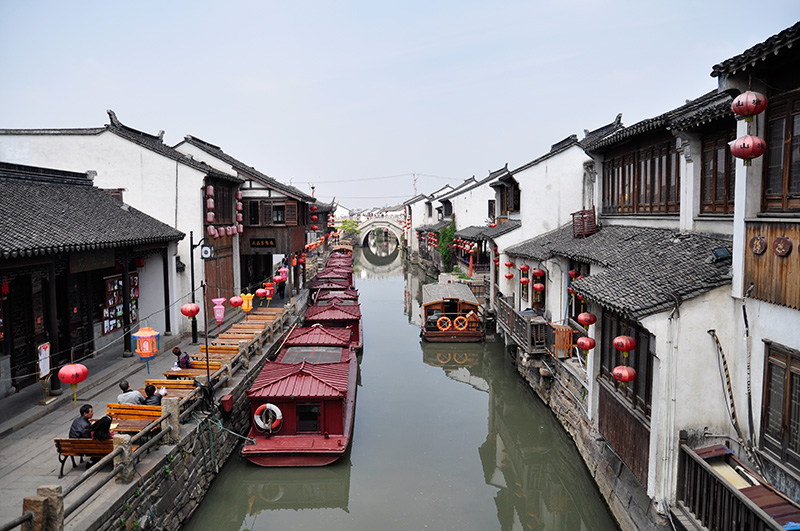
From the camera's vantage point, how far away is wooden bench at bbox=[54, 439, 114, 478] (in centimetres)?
851

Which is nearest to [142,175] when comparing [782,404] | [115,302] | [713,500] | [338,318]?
[115,302]

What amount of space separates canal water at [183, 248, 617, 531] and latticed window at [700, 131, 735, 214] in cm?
605

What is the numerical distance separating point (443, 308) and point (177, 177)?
Answer: 1248 cm

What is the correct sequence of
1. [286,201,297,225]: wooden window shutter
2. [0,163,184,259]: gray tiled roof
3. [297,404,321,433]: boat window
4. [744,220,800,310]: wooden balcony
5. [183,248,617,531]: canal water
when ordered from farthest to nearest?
1. [286,201,297,225]: wooden window shutter
2. [297,404,321,433]: boat window
3. [183,248,617,531]: canal water
4. [0,163,184,259]: gray tiled roof
5. [744,220,800,310]: wooden balcony

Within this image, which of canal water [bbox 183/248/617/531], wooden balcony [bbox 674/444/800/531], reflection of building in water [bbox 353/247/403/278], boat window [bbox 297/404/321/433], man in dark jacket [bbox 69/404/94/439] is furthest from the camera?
reflection of building in water [bbox 353/247/403/278]

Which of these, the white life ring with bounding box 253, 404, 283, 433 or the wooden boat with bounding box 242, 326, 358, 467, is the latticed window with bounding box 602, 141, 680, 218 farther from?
the white life ring with bounding box 253, 404, 283, 433

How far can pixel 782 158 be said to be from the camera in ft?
21.9

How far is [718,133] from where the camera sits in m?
8.98

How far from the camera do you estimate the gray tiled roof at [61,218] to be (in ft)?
35.0

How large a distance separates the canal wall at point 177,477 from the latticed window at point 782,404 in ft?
29.2

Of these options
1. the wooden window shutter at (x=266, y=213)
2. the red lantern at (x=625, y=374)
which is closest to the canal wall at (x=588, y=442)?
the red lantern at (x=625, y=374)

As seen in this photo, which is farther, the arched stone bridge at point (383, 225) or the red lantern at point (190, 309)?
the arched stone bridge at point (383, 225)

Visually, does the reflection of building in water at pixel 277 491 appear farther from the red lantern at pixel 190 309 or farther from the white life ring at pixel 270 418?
the red lantern at pixel 190 309

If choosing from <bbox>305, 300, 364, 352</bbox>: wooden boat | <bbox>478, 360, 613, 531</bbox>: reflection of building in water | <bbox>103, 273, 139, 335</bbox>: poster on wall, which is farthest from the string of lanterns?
<bbox>103, 273, 139, 335</bbox>: poster on wall
